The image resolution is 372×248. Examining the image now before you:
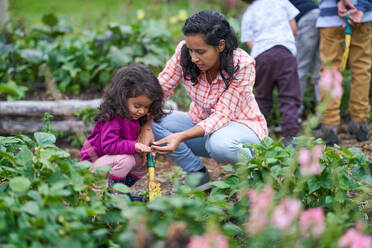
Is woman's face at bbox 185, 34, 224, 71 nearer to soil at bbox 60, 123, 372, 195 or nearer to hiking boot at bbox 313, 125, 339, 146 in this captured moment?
soil at bbox 60, 123, 372, 195

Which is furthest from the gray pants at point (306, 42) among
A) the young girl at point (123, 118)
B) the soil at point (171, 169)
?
the young girl at point (123, 118)

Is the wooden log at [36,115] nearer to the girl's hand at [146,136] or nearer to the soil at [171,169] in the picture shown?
the soil at [171,169]

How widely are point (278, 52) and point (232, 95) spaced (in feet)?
3.30

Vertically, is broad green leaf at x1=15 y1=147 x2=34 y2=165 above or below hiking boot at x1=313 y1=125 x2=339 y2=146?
above

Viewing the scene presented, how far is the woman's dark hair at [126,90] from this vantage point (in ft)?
7.75

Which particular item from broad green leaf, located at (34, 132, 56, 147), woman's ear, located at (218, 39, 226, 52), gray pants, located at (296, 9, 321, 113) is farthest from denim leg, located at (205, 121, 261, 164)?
gray pants, located at (296, 9, 321, 113)

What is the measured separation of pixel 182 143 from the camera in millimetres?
2816

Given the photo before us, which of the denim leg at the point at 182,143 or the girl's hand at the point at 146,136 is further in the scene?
the denim leg at the point at 182,143

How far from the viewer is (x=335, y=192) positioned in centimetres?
192

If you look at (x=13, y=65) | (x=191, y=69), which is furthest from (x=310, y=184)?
(x=13, y=65)

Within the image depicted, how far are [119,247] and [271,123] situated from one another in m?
2.72

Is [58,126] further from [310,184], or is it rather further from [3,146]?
[310,184]

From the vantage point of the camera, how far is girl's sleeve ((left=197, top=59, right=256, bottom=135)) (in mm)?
2559

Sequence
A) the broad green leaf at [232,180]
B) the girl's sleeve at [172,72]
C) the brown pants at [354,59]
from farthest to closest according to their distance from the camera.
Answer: the brown pants at [354,59]
the girl's sleeve at [172,72]
the broad green leaf at [232,180]
